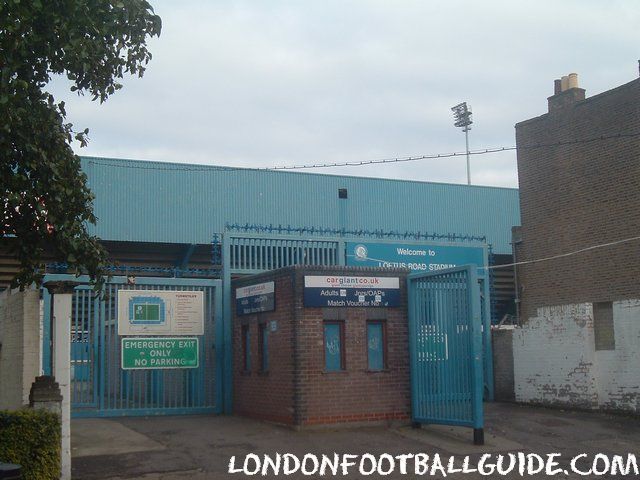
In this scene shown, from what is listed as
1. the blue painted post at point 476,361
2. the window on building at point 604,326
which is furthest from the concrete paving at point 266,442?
the window on building at point 604,326

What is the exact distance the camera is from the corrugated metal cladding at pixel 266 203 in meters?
28.0

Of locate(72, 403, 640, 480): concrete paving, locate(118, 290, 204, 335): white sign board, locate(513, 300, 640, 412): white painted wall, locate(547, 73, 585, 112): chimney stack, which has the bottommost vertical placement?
locate(72, 403, 640, 480): concrete paving

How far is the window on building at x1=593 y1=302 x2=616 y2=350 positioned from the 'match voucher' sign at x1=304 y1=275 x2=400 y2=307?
5.86 m

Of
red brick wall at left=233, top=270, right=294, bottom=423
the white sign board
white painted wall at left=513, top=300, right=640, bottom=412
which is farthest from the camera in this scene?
white painted wall at left=513, top=300, right=640, bottom=412

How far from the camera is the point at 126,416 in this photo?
1709cm

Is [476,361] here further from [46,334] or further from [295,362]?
[46,334]

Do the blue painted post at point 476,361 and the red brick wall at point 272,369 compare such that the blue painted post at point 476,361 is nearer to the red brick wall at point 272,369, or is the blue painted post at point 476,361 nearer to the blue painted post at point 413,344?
the blue painted post at point 413,344

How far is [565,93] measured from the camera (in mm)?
21266

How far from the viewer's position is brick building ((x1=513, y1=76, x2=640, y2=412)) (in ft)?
60.8

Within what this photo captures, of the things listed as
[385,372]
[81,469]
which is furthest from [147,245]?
[81,469]

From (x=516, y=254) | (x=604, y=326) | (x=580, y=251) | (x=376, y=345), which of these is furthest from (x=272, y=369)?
(x=516, y=254)

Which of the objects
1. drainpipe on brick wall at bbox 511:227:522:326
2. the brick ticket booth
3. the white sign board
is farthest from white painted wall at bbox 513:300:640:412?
the white sign board

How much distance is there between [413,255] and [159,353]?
791 cm

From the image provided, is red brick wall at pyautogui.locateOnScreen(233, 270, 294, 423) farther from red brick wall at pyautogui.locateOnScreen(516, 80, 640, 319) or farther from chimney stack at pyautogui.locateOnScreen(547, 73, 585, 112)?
chimney stack at pyautogui.locateOnScreen(547, 73, 585, 112)
